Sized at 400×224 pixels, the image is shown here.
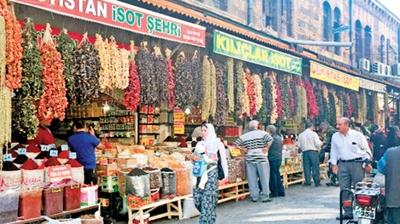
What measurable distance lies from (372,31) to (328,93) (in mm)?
14918

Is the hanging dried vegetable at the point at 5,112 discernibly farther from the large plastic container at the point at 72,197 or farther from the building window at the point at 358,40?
the building window at the point at 358,40

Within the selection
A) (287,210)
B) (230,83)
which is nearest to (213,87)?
(230,83)

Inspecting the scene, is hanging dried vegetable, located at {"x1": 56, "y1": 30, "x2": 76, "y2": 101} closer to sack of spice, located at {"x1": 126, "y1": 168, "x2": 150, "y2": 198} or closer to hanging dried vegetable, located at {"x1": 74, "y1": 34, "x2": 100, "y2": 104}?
hanging dried vegetable, located at {"x1": 74, "y1": 34, "x2": 100, "y2": 104}

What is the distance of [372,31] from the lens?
3012cm

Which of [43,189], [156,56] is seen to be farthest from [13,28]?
[156,56]

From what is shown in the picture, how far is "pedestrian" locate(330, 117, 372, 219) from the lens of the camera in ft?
26.2

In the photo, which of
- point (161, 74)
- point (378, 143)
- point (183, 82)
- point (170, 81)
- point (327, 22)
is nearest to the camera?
point (161, 74)

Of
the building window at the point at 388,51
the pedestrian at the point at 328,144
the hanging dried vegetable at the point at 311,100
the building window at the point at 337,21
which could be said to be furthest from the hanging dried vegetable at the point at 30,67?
the building window at the point at 388,51

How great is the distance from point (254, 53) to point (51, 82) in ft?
18.7

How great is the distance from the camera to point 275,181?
37.6 feet

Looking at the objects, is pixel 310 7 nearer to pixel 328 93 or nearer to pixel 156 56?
pixel 328 93

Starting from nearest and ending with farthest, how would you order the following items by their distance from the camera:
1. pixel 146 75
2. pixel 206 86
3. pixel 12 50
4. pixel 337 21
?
pixel 12 50
pixel 146 75
pixel 206 86
pixel 337 21

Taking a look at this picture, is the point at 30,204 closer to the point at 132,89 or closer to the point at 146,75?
the point at 132,89

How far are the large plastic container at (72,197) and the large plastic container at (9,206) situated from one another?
0.80 meters
